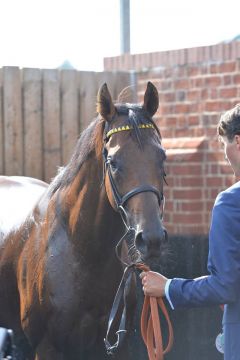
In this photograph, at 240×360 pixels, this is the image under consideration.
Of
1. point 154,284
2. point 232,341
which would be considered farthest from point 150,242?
point 232,341

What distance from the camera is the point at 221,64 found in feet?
20.7

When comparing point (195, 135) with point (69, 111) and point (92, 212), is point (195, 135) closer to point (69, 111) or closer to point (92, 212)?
point (69, 111)

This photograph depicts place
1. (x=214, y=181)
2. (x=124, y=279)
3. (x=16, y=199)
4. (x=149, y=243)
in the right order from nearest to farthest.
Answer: (x=149, y=243) → (x=124, y=279) → (x=16, y=199) → (x=214, y=181)

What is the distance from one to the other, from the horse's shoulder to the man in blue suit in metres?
2.31

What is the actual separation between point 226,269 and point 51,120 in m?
4.33

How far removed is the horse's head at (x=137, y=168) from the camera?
4.22 m

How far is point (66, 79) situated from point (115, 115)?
109 inches

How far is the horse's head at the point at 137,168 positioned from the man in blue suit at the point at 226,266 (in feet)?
2.18

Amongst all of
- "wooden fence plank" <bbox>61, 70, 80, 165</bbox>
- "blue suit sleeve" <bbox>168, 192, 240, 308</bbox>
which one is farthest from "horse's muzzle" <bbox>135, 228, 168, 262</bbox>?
"wooden fence plank" <bbox>61, 70, 80, 165</bbox>

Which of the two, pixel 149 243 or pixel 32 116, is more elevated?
pixel 32 116

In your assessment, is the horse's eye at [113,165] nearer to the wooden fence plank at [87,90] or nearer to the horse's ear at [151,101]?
the horse's ear at [151,101]

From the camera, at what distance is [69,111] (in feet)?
24.4

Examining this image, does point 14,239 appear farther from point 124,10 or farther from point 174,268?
point 124,10

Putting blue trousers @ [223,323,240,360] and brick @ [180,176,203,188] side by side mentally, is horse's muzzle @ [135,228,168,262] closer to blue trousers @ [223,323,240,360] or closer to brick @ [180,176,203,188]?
blue trousers @ [223,323,240,360]
